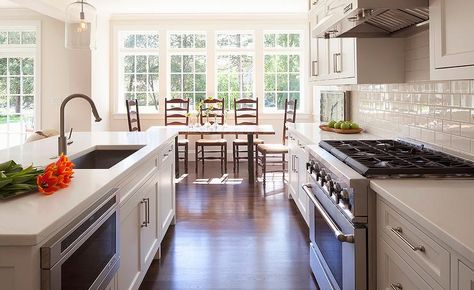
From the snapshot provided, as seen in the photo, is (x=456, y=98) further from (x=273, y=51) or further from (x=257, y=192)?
(x=273, y=51)

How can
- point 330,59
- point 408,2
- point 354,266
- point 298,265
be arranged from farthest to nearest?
1. point 330,59
2. point 298,265
3. point 408,2
4. point 354,266

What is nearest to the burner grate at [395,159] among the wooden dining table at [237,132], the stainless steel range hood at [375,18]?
the stainless steel range hood at [375,18]

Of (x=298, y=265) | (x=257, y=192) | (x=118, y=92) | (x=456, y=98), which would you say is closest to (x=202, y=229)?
(x=298, y=265)

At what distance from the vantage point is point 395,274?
1566 millimetres

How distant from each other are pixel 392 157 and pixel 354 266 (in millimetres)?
659

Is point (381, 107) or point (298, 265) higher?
point (381, 107)

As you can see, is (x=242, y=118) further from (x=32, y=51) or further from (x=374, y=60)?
(x=374, y=60)

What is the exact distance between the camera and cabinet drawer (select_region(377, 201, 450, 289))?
1.18 metres

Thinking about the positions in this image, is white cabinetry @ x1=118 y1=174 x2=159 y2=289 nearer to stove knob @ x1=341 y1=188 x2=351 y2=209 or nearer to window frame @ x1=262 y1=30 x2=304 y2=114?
stove knob @ x1=341 y1=188 x2=351 y2=209

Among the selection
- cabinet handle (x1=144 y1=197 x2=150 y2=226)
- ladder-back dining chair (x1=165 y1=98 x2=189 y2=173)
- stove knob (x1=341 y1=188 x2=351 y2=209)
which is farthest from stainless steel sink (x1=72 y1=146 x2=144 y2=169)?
A: ladder-back dining chair (x1=165 y1=98 x2=189 y2=173)

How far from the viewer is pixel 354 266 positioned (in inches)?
71.1

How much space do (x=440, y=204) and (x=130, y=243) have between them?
4.80ft

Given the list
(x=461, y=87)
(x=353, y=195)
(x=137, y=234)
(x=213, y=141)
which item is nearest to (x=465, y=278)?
(x=353, y=195)

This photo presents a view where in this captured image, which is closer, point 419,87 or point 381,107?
point 419,87
